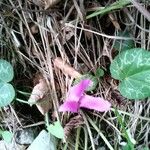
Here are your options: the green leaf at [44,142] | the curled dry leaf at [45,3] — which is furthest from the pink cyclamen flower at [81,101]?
the curled dry leaf at [45,3]

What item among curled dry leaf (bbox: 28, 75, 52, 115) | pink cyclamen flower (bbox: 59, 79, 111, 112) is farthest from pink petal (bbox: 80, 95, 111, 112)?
curled dry leaf (bbox: 28, 75, 52, 115)

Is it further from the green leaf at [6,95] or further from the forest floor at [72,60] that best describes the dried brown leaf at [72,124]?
the green leaf at [6,95]

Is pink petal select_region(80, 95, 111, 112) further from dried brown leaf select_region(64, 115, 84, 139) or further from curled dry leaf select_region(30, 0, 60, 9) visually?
curled dry leaf select_region(30, 0, 60, 9)

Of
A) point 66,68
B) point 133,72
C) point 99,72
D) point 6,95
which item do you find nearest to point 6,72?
point 6,95

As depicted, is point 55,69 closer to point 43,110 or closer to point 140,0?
point 43,110

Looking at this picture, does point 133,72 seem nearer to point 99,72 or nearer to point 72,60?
point 99,72

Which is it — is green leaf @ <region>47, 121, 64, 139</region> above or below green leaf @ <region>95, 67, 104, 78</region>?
below

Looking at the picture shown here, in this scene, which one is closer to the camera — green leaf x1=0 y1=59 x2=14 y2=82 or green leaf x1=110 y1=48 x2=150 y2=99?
green leaf x1=110 y1=48 x2=150 y2=99

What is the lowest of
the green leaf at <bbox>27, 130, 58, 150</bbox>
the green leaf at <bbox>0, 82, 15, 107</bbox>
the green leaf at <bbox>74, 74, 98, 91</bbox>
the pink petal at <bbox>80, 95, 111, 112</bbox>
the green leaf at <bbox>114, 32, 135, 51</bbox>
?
the green leaf at <bbox>27, 130, 58, 150</bbox>
